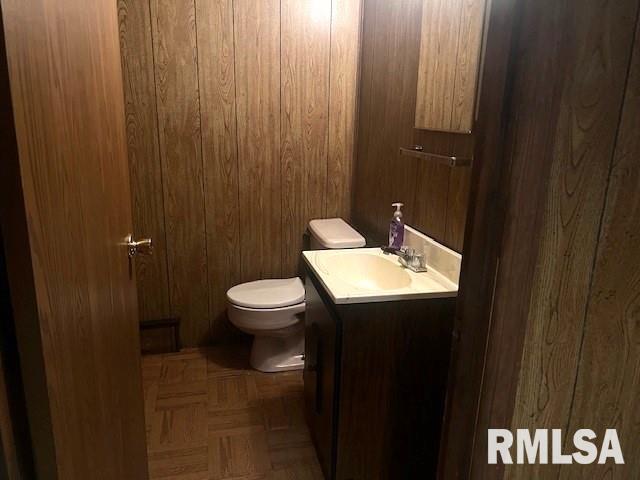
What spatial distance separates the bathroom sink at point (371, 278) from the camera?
1515mm

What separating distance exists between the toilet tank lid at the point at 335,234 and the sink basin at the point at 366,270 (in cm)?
36

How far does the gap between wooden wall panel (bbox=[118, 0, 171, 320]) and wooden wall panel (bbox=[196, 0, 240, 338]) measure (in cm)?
25

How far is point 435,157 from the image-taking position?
5.72ft

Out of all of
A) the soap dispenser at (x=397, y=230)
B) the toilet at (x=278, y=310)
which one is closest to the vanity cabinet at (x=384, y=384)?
the soap dispenser at (x=397, y=230)

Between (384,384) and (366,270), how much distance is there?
55cm

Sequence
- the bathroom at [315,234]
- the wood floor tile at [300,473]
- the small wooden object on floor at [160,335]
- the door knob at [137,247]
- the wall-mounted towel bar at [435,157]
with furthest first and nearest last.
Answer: the small wooden object on floor at [160,335] → the wood floor tile at [300,473] → the wall-mounted towel bar at [435,157] → the door knob at [137,247] → the bathroom at [315,234]

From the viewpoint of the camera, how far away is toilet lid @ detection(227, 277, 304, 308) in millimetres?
2410

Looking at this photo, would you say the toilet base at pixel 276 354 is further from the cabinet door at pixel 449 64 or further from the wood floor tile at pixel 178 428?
the cabinet door at pixel 449 64

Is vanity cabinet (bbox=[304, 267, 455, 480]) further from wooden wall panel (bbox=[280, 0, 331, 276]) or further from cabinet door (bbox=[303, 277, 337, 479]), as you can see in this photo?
wooden wall panel (bbox=[280, 0, 331, 276])

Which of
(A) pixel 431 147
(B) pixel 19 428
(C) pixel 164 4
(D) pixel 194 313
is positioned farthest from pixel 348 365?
(C) pixel 164 4

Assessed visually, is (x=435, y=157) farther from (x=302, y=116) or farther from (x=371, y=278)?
Answer: (x=302, y=116)

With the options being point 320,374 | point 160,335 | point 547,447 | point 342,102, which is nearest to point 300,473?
point 320,374

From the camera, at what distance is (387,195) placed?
2332 mm

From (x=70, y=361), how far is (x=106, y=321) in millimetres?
257
